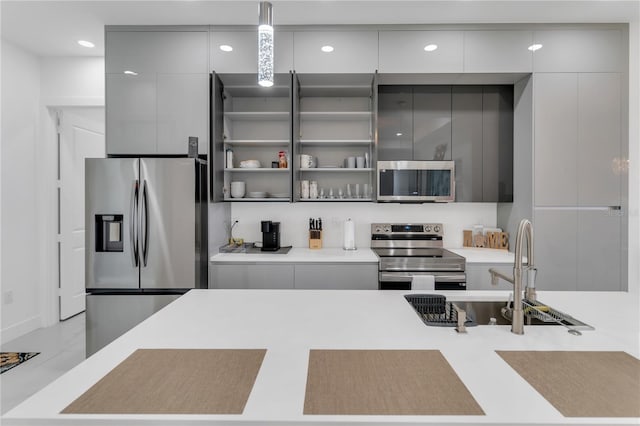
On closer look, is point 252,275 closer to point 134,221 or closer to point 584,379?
point 134,221

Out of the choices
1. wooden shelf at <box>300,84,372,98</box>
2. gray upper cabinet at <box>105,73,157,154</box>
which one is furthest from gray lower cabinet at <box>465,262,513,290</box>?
gray upper cabinet at <box>105,73,157,154</box>

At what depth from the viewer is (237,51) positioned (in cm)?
288

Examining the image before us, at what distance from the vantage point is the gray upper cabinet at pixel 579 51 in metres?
2.85

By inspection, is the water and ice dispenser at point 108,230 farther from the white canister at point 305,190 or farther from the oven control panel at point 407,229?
the oven control panel at point 407,229

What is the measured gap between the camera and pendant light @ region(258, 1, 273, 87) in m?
1.26

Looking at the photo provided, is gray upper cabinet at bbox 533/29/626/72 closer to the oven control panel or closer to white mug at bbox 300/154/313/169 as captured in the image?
the oven control panel

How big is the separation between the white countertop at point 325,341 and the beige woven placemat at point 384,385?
0.09ft

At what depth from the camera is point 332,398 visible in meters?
0.82

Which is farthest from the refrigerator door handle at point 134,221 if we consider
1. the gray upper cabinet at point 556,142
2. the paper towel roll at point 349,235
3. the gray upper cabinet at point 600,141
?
the gray upper cabinet at point 600,141

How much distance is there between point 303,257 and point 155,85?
1.90 metres

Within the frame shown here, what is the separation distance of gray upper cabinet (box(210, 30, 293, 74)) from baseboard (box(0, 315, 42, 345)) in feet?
10.2

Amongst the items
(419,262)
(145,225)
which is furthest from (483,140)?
(145,225)

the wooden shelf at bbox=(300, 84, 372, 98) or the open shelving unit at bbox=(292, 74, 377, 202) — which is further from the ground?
the wooden shelf at bbox=(300, 84, 372, 98)

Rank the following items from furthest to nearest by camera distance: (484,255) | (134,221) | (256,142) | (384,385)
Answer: (256,142), (484,255), (134,221), (384,385)
